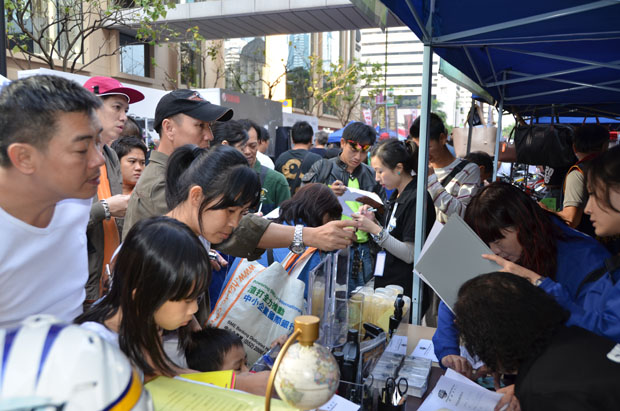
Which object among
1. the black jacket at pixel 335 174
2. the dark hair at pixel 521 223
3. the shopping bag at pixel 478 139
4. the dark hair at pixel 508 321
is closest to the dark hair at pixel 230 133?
the black jacket at pixel 335 174

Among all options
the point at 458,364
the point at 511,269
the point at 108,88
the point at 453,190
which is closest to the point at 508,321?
the point at 511,269

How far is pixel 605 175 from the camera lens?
1.69m

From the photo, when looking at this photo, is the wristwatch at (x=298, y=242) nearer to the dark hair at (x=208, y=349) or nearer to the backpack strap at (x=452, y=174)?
the dark hair at (x=208, y=349)

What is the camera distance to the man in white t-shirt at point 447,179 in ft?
10.9

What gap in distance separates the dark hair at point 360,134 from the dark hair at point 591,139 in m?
1.88

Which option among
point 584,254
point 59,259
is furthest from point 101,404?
point 584,254

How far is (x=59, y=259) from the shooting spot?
4.63ft

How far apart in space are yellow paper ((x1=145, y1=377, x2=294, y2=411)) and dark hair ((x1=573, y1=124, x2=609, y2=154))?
421 centimetres

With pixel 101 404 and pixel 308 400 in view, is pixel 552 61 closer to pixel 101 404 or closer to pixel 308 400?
pixel 308 400

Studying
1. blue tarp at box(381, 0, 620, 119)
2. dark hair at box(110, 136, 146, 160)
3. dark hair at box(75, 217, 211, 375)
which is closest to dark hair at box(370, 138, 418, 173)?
blue tarp at box(381, 0, 620, 119)

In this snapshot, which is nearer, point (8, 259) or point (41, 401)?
point (41, 401)

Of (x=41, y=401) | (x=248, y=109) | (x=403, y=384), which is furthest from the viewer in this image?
(x=248, y=109)

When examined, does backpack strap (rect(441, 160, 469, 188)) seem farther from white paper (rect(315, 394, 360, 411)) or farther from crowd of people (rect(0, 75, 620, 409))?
white paper (rect(315, 394, 360, 411))

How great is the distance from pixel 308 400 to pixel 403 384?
908mm
